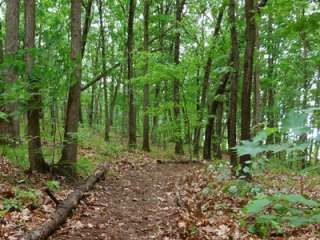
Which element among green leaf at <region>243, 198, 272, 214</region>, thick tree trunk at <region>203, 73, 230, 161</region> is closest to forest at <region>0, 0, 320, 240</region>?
green leaf at <region>243, 198, 272, 214</region>

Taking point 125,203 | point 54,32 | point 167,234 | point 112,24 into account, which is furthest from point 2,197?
point 112,24

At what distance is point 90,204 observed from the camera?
6.87 metres

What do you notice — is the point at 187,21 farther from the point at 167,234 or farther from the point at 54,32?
the point at 167,234

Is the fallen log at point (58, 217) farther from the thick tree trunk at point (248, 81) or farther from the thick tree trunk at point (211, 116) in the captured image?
the thick tree trunk at point (211, 116)

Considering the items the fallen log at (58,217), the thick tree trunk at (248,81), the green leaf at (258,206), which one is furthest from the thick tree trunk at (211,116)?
the green leaf at (258,206)

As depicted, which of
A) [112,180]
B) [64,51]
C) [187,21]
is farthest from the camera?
[187,21]

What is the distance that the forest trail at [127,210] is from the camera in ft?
17.8

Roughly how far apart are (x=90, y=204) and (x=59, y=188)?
110 centimetres

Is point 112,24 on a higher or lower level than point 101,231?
higher

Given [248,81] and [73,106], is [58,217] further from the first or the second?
[248,81]

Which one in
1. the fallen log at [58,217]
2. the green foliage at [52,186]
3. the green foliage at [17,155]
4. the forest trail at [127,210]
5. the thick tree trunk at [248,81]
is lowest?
the forest trail at [127,210]

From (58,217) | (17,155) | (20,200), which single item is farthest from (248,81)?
(17,155)

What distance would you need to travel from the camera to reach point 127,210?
6.89 meters

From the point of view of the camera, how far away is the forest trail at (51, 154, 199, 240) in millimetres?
5418
